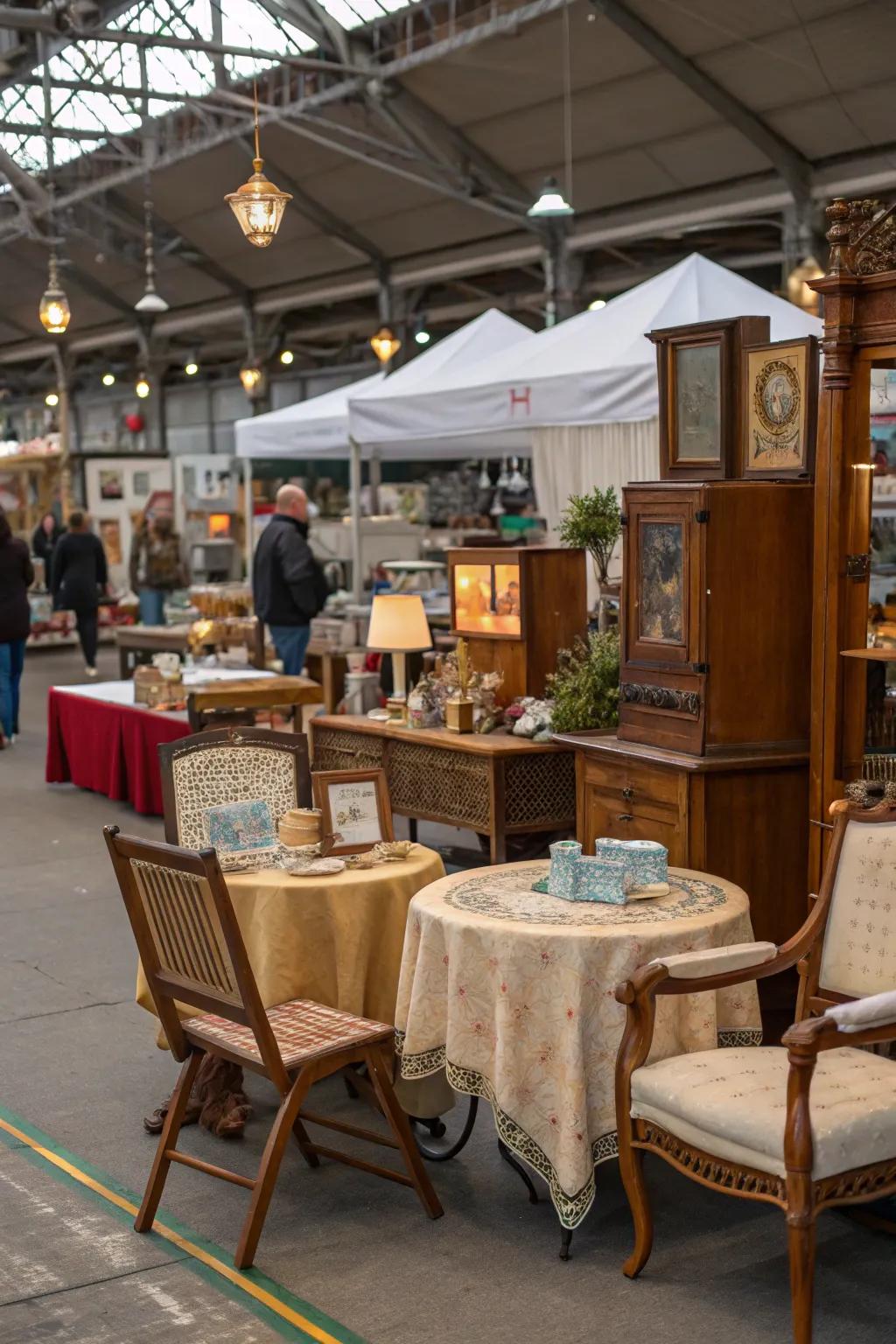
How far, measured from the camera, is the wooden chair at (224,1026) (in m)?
3.34

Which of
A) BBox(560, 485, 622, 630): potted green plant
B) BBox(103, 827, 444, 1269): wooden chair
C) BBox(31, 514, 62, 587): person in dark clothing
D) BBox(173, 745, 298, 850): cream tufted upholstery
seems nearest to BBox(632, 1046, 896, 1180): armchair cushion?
BBox(103, 827, 444, 1269): wooden chair

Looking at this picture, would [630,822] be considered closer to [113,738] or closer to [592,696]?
[592,696]

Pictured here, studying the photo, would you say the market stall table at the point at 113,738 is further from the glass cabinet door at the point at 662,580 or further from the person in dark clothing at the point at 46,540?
the person in dark clothing at the point at 46,540

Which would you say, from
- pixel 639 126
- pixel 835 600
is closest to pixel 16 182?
pixel 639 126

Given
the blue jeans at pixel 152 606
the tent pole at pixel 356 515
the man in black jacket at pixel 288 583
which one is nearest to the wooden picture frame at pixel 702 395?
the man in black jacket at pixel 288 583

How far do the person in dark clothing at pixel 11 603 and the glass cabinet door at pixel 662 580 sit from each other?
21.4 feet

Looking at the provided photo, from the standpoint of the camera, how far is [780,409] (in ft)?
15.0

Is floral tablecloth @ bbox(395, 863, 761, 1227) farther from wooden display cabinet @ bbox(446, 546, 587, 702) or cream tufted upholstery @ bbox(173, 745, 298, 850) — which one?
A: wooden display cabinet @ bbox(446, 546, 587, 702)

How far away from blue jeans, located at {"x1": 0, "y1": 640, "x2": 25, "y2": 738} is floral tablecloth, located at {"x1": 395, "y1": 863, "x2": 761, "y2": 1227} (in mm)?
7375

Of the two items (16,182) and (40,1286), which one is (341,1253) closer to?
(40,1286)

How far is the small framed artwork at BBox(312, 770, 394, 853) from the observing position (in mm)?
4336

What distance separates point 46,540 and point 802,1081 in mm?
17761

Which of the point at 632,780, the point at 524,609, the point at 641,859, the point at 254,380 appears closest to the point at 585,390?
the point at 524,609

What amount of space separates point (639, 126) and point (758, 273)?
4.76 m
